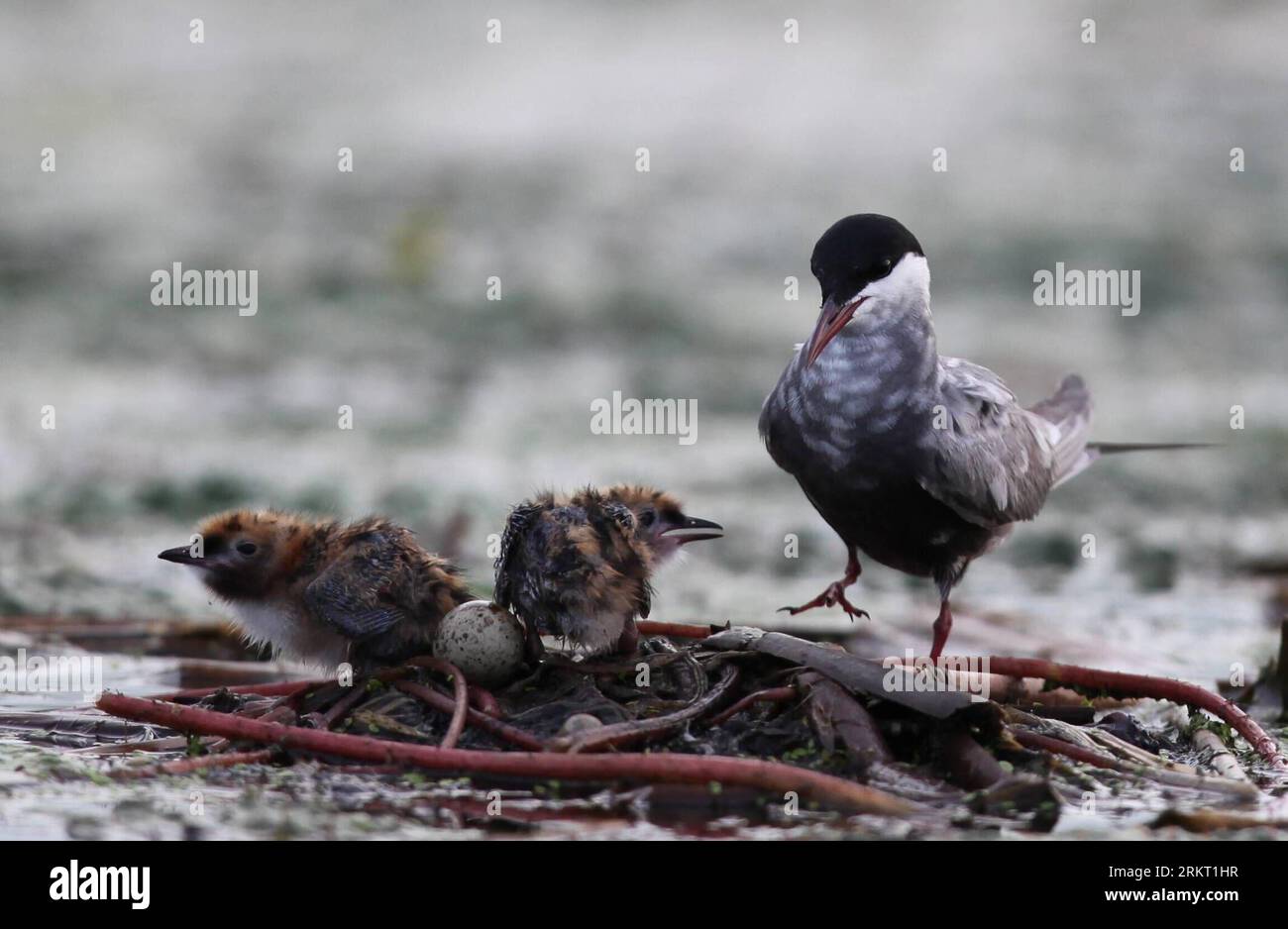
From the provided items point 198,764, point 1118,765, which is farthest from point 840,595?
point 198,764

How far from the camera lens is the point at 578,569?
546cm

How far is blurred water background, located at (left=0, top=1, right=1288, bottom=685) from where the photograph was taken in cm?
959

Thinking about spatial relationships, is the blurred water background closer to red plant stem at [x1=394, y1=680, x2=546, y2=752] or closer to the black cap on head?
red plant stem at [x1=394, y1=680, x2=546, y2=752]

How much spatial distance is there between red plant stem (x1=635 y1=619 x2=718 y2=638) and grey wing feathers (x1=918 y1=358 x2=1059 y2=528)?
101cm

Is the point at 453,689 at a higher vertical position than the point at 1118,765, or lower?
higher

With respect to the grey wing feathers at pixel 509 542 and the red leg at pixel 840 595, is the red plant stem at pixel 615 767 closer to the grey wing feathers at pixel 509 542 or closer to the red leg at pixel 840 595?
the grey wing feathers at pixel 509 542

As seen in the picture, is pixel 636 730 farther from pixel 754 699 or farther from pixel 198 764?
pixel 198 764

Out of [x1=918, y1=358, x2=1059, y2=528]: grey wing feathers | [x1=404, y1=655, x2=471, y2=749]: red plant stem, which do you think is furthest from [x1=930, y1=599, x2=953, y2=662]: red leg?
[x1=404, y1=655, x2=471, y2=749]: red plant stem

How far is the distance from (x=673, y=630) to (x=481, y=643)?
909 mm

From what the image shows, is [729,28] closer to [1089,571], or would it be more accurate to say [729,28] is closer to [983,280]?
[983,280]

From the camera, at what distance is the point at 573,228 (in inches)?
553

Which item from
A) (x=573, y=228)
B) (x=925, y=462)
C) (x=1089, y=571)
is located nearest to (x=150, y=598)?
(x=925, y=462)
